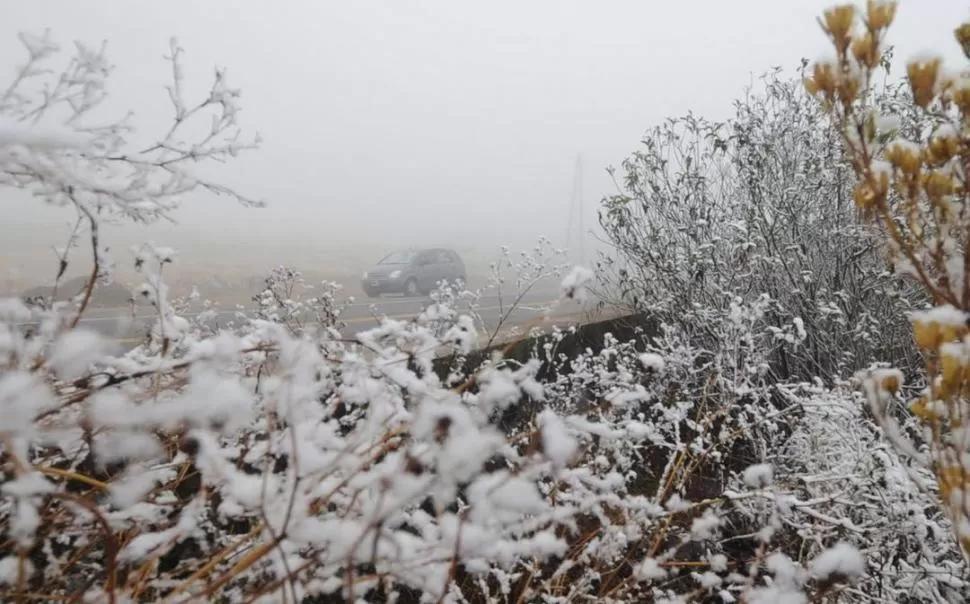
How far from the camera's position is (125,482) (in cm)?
83

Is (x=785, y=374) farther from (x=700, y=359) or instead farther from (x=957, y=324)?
(x=957, y=324)

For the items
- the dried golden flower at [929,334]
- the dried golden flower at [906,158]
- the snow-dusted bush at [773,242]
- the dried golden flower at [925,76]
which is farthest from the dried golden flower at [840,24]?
the snow-dusted bush at [773,242]

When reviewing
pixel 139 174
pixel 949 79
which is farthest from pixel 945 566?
pixel 139 174

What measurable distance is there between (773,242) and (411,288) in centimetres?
933

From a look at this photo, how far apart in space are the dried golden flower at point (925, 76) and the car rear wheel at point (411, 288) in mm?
12134

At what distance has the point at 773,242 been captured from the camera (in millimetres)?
4824

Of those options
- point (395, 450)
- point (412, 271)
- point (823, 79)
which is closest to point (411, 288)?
point (412, 271)

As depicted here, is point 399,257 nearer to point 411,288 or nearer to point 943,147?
point 411,288

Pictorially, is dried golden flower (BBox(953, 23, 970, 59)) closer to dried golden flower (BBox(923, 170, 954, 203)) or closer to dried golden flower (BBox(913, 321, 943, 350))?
dried golden flower (BBox(923, 170, 954, 203))

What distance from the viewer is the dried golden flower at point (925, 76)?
124cm

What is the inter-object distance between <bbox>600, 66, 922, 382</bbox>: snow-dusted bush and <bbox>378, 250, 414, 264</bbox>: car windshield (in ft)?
27.0

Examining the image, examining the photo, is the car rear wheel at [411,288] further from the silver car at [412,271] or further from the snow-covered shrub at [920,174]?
the snow-covered shrub at [920,174]

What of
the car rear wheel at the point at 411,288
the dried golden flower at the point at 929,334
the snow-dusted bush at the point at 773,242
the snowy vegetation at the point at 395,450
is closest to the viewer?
the snowy vegetation at the point at 395,450

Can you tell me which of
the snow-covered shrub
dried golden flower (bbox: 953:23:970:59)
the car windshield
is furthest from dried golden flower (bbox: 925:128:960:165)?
the car windshield
